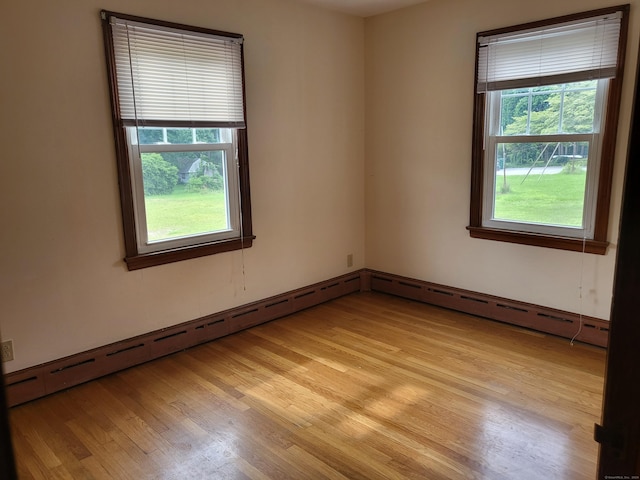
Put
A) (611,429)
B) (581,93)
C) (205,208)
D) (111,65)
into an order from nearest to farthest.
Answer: (611,429) < (111,65) < (581,93) < (205,208)

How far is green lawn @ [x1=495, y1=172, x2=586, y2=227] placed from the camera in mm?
3314

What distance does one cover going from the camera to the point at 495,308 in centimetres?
385

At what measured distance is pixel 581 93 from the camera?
3.16 m

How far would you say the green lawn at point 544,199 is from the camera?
10.9ft

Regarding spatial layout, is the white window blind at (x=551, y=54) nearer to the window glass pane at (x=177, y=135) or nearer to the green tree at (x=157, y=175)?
the window glass pane at (x=177, y=135)

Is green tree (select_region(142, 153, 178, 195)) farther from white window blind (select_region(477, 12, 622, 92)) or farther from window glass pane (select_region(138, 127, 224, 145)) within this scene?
white window blind (select_region(477, 12, 622, 92))

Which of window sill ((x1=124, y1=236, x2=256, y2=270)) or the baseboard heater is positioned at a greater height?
window sill ((x1=124, y1=236, x2=256, y2=270))

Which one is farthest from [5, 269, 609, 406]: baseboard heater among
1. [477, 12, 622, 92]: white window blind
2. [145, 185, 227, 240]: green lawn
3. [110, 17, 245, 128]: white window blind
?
[477, 12, 622, 92]: white window blind

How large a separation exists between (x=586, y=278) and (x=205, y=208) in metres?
2.75

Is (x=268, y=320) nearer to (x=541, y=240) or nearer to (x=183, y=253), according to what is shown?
(x=183, y=253)

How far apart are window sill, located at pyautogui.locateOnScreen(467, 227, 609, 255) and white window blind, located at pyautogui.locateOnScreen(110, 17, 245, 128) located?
2.07 meters

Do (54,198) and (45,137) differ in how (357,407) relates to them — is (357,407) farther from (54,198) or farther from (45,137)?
(45,137)

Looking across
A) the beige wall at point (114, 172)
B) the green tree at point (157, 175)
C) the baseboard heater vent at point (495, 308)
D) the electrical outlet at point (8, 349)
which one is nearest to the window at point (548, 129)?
the baseboard heater vent at point (495, 308)

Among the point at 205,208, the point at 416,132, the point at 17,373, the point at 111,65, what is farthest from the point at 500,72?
the point at 17,373
